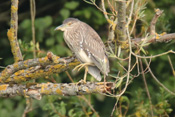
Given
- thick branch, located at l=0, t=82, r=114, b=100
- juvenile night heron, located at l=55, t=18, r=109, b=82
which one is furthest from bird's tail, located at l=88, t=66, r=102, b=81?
thick branch, located at l=0, t=82, r=114, b=100

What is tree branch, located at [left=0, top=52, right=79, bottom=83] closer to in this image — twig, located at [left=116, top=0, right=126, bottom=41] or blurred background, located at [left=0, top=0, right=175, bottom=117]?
twig, located at [left=116, top=0, right=126, bottom=41]

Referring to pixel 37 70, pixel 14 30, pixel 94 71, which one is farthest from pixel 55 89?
pixel 14 30

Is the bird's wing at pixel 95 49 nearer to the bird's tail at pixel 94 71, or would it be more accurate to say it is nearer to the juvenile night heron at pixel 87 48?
the juvenile night heron at pixel 87 48

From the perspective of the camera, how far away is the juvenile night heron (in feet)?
11.2

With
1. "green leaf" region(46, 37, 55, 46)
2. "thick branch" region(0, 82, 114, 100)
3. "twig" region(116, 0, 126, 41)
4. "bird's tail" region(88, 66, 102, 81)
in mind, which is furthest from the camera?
"green leaf" region(46, 37, 55, 46)

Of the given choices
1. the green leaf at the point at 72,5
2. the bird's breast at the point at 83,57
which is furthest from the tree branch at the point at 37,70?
the green leaf at the point at 72,5

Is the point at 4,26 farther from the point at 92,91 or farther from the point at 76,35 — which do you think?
the point at 92,91

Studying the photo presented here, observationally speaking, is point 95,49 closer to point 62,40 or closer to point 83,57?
point 83,57

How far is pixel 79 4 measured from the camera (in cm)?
577

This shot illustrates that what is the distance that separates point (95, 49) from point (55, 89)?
51 cm

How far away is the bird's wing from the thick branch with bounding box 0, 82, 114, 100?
30 centimetres

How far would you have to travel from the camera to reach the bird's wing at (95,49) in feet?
11.1

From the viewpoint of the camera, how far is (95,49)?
11.4 feet

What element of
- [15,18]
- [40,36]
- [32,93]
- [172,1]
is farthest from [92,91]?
[172,1]
